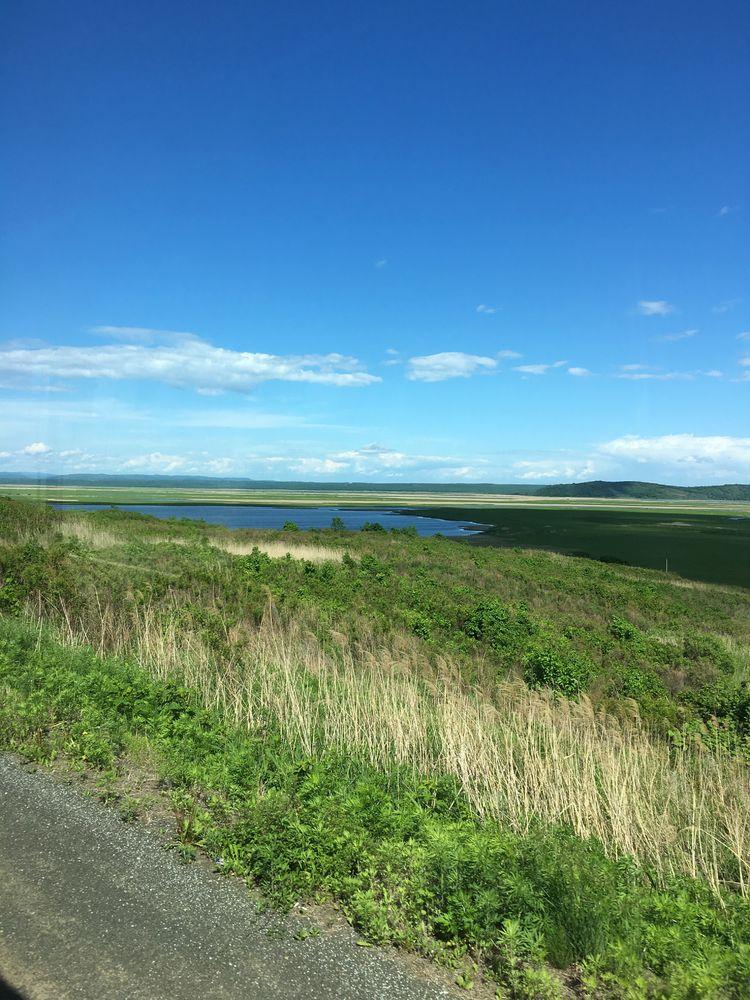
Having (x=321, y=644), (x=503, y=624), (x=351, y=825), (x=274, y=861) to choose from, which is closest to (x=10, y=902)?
(x=274, y=861)

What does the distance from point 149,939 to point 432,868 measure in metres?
1.82

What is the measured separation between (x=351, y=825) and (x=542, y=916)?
1468mm

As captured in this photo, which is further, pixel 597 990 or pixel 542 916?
pixel 542 916

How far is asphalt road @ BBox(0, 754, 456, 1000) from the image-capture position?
345 cm

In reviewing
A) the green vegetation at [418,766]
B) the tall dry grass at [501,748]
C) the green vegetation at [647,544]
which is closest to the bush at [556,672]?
the green vegetation at [418,766]

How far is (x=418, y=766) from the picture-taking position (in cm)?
712

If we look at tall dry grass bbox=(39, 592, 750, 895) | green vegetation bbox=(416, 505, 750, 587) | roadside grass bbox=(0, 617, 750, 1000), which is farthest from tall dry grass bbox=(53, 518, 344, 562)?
green vegetation bbox=(416, 505, 750, 587)

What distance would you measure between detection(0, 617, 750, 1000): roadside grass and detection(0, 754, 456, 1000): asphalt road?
0.28m

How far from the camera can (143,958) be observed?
11.9 feet

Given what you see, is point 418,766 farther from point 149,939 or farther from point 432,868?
point 149,939

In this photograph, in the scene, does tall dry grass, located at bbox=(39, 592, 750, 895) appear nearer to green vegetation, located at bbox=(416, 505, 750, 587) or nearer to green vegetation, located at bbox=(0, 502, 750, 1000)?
green vegetation, located at bbox=(0, 502, 750, 1000)

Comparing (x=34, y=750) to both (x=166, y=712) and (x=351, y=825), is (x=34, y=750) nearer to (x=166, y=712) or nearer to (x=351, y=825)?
(x=166, y=712)

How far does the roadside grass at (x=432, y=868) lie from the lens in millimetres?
3820

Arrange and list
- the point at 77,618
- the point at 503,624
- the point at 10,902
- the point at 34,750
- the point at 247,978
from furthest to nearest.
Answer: the point at 503,624, the point at 77,618, the point at 34,750, the point at 10,902, the point at 247,978
